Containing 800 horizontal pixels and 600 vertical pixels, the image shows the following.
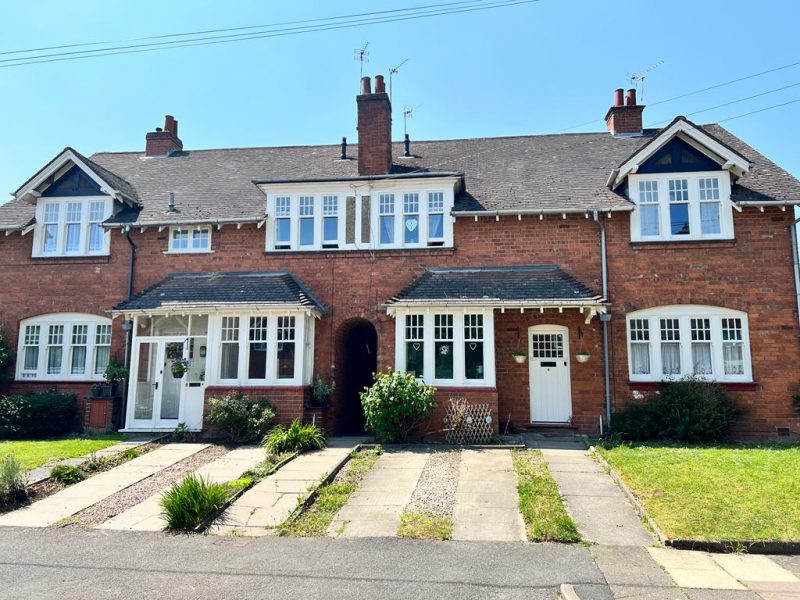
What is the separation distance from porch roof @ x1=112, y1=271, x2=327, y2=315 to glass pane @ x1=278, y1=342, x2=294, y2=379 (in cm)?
115

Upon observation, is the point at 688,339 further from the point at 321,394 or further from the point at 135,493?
the point at 135,493

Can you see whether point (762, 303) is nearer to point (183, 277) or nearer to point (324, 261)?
point (324, 261)

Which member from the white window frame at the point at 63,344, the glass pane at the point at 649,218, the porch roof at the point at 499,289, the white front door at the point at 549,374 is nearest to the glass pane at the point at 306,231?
the porch roof at the point at 499,289

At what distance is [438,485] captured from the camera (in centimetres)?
945

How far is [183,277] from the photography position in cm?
1614

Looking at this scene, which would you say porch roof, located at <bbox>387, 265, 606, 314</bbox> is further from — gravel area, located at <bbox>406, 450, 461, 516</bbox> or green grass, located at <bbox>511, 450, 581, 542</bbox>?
green grass, located at <bbox>511, 450, 581, 542</bbox>

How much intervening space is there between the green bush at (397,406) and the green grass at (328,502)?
3.95 ft

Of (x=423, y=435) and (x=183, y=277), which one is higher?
(x=183, y=277)

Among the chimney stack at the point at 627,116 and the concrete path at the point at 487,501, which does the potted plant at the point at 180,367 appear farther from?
Result: the chimney stack at the point at 627,116

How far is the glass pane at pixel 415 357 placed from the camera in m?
14.2

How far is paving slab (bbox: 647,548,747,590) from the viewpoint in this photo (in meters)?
5.62

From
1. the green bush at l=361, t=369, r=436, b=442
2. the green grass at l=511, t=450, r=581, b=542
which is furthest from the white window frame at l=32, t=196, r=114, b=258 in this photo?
the green grass at l=511, t=450, r=581, b=542

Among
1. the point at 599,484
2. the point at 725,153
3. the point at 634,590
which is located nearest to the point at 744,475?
the point at 599,484

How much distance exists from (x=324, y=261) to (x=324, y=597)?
11.3m
